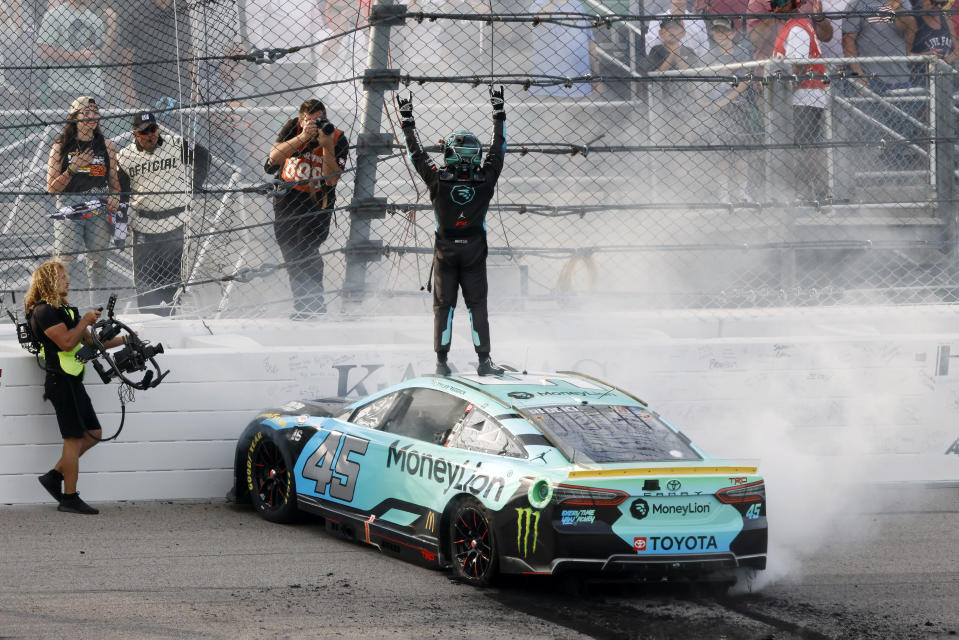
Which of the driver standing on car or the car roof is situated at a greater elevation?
the driver standing on car

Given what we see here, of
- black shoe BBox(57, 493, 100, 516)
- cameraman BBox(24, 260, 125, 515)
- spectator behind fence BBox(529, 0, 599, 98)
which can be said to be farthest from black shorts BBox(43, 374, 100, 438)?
spectator behind fence BBox(529, 0, 599, 98)

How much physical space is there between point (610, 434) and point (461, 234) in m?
1.99

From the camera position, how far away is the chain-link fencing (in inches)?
342

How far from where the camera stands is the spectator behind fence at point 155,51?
8703 millimetres

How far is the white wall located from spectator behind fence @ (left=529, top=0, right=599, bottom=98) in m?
1.58

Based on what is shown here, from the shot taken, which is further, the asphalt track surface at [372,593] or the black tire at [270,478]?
the black tire at [270,478]

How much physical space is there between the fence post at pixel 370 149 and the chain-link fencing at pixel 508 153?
0.01m

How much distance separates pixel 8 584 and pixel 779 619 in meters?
3.69

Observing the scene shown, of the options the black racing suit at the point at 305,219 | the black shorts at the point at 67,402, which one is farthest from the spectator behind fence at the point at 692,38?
the black shorts at the point at 67,402

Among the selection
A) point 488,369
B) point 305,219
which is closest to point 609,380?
point 488,369

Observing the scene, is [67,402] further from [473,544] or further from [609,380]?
[609,380]

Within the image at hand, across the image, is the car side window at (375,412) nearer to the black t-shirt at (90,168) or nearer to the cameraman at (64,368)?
the cameraman at (64,368)

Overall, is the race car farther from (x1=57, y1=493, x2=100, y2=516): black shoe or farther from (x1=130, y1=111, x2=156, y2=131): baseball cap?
(x1=130, y1=111, x2=156, y2=131): baseball cap

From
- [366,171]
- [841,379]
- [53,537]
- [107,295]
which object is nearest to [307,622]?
[53,537]
